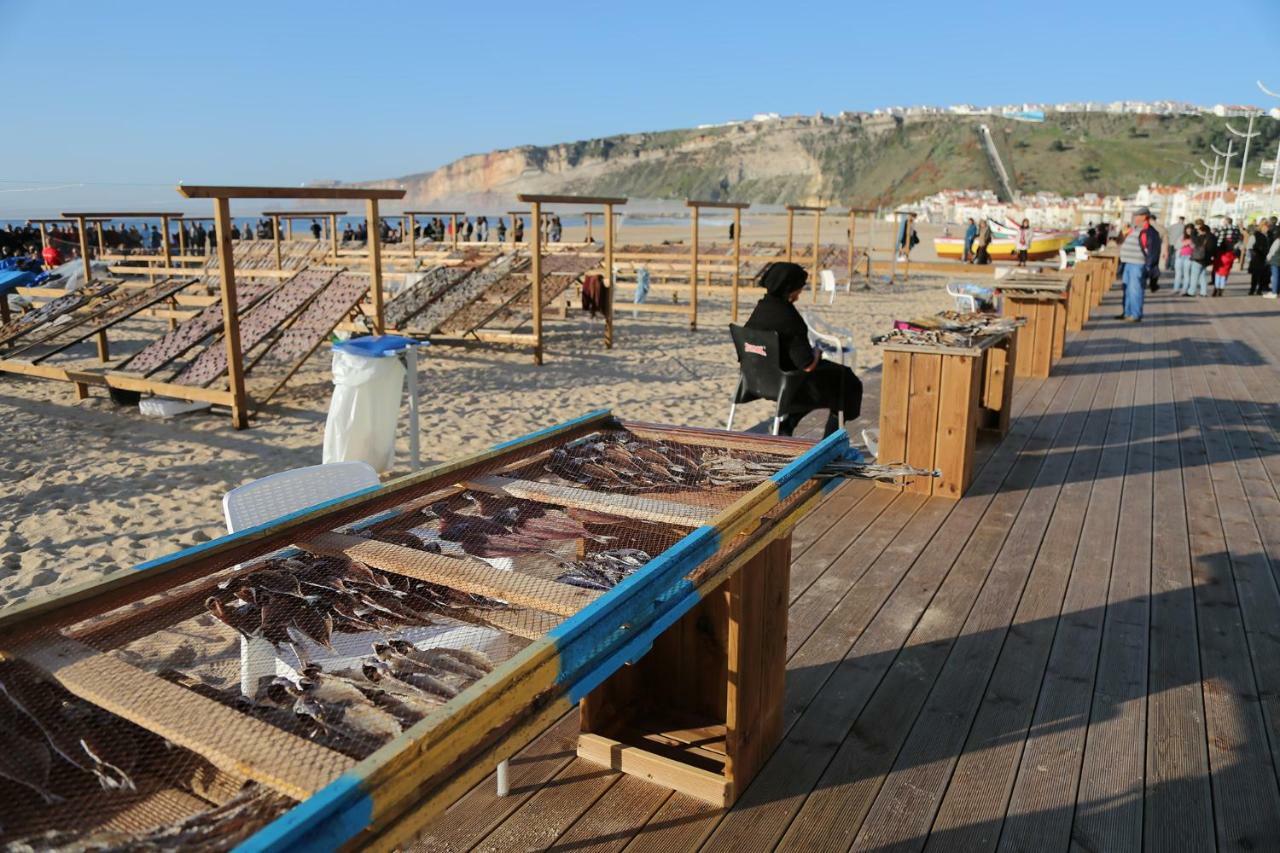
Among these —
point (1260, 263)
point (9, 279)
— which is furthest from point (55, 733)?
point (1260, 263)

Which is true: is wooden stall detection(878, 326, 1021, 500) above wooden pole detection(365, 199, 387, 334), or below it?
below

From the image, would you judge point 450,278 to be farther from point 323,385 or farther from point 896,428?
point 896,428

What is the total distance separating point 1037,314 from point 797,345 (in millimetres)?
4811

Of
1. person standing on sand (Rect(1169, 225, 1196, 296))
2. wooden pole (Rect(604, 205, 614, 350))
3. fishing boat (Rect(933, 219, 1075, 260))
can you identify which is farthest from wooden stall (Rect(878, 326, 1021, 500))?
fishing boat (Rect(933, 219, 1075, 260))

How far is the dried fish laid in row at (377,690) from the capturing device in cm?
121

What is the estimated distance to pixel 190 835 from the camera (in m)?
1.02

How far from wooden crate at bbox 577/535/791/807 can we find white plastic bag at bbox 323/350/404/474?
2.98 metres

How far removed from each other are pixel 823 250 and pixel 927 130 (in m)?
134

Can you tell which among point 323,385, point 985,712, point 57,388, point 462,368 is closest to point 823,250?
point 462,368

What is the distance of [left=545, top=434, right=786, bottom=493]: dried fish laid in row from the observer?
93.7 inches

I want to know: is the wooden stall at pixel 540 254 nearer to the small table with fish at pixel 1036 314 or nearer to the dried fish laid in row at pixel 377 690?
the small table with fish at pixel 1036 314

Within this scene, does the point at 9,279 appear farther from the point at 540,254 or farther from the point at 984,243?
the point at 984,243

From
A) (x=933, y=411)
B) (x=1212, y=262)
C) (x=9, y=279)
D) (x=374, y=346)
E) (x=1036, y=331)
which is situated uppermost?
(x=1212, y=262)

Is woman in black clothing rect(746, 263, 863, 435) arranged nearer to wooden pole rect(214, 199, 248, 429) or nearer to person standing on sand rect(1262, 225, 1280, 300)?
wooden pole rect(214, 199, 248, 429)
